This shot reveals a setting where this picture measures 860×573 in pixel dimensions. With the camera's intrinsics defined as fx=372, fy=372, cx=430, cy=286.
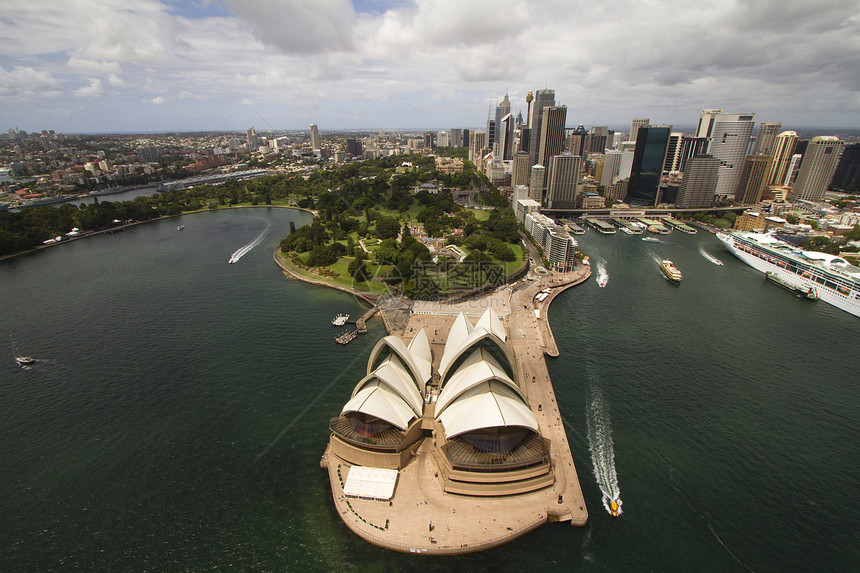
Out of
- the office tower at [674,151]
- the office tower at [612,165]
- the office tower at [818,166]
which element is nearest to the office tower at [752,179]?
the office tower at [818,166]

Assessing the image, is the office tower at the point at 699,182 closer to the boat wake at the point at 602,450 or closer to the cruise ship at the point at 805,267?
the cruise ship at the point at 805,267

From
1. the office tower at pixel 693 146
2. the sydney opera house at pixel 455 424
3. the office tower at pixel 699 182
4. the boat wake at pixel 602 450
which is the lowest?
the boat wake at pixel 602 450

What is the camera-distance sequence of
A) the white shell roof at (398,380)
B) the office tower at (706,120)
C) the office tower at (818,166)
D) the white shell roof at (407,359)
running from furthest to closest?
the office tower at (706,120) < the office tower at (818,166) < the white shell roof at (407,359) < the white shell roof at (398,380)

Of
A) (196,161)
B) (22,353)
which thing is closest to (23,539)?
(22,353)

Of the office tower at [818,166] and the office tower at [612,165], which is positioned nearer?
the office tower at [818,166]

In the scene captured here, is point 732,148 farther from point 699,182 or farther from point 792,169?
point 699,182

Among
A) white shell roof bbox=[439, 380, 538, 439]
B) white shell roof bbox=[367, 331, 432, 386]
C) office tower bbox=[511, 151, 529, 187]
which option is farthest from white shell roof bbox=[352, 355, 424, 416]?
office tower bbox=[511, 151, 529, 187]

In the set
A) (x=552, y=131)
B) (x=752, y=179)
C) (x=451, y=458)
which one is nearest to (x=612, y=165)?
(x=552, y=131)

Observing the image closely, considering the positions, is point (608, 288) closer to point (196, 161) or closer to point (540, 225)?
point (540, 225)
